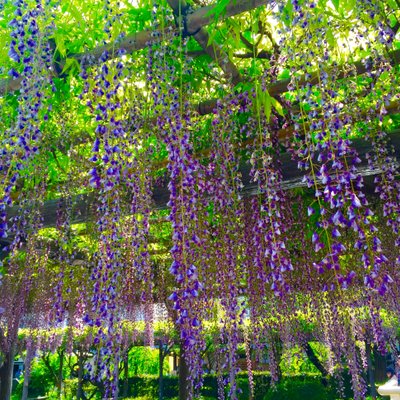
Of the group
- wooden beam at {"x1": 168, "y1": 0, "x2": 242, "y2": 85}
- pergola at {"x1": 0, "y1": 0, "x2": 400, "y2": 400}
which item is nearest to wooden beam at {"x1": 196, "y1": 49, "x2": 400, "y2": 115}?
pergola at {"x1": 0, "y1": 0, "x2": 400, "y2": 400}

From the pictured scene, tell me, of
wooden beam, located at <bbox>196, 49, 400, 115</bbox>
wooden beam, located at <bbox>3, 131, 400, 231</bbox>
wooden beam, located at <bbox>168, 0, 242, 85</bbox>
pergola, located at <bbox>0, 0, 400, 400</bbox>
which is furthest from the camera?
wooden beam, located at <bbox>3, 131, 400, 231</bbox>

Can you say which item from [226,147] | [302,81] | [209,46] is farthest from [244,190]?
[209,46]

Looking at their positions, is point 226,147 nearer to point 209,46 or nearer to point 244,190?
point 244,190

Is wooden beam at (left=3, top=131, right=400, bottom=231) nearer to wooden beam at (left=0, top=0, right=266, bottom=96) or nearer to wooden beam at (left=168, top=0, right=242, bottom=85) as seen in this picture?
wooden beam at (left=168, top=0, right=242, bottom=85)

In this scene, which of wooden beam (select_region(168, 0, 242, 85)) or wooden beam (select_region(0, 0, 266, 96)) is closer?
wooden beam (select_region(0, 0, 266, 96))

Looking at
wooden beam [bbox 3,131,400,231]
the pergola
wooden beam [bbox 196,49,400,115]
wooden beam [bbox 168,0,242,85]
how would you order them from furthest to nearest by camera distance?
wooden beam [bbox 3,131,400,231], wooden beam [bbox 196,49,400,115], wooden beam [bbox 168,0,242,85], the pergola

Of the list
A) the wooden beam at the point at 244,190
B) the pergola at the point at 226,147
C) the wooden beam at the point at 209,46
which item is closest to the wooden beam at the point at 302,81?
the pergola at the point at 226,147

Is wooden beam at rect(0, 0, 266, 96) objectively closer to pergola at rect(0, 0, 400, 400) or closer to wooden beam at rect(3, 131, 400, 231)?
pergola at rect(0, 0, 400, 400)

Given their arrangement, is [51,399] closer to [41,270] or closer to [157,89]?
[41,270]

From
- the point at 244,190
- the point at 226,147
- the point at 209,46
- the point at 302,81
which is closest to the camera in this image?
the point at 209,46

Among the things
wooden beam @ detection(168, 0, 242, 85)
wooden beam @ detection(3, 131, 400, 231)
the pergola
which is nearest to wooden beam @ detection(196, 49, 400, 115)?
the pergola

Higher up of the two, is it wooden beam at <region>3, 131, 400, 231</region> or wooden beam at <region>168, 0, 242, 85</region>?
wooden beam at <region>168, 0, 242, 85</region>

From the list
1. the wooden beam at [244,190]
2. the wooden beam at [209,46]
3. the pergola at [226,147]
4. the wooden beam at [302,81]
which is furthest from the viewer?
the wooden beam at [244,190]

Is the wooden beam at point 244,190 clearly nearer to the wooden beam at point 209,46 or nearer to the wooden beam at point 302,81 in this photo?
the wooden beam at point 302,81
